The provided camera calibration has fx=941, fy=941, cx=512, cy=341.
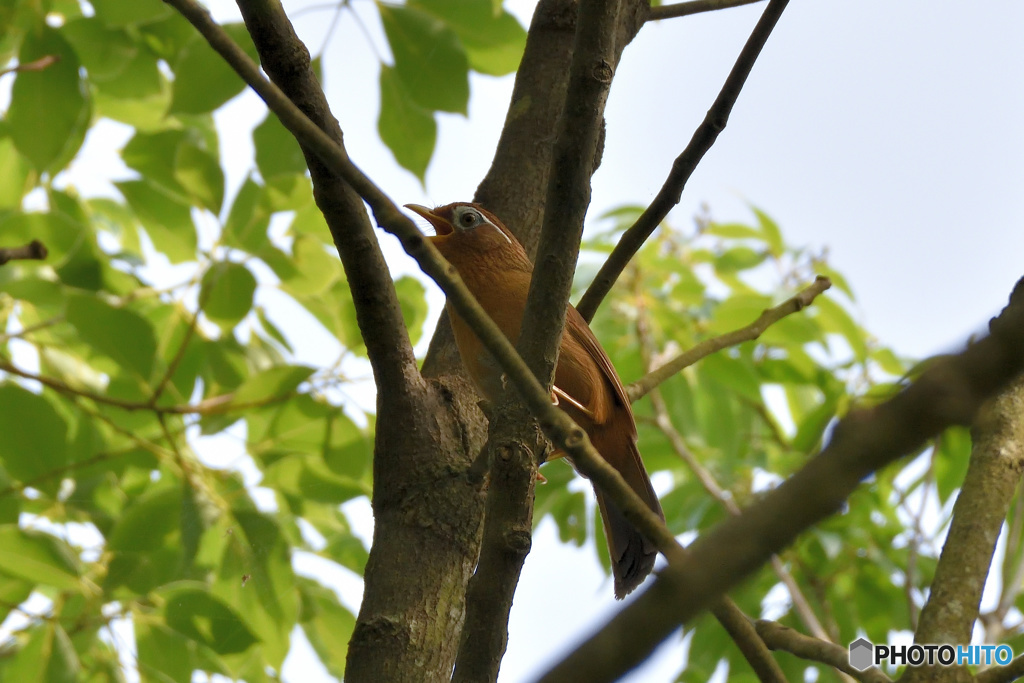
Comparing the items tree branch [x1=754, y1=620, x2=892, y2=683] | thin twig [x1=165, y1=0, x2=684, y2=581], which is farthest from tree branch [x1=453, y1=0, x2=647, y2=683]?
tree branch [x1=754, y1=620, x2=892, y2=683]

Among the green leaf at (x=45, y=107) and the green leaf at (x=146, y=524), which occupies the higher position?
the green leaf at (x=45, y=107)

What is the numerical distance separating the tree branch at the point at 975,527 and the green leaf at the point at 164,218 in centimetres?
310

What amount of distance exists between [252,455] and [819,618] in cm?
293

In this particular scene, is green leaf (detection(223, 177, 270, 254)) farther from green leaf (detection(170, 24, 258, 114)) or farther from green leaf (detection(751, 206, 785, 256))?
green leaf (detection(751, 206, 785, 256))

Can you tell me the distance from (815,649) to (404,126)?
2.37 meters

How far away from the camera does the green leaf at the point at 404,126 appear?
3.57 meters

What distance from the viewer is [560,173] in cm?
197

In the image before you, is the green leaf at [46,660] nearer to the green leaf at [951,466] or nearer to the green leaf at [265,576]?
the green leaf at [265,576]

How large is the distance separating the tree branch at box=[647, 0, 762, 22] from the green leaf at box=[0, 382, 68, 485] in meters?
2.55

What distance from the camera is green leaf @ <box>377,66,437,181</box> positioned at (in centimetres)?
357

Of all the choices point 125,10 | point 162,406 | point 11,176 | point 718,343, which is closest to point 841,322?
point 718,343

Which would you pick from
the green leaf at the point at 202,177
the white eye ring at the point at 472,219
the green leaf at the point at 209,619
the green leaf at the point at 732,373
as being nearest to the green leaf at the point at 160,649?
the green leaf at the point at 209,619

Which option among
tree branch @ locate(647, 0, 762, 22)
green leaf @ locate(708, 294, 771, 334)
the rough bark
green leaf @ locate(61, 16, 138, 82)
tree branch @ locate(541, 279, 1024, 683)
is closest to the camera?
tree branch @ locate(541, 279, 1024, 683)

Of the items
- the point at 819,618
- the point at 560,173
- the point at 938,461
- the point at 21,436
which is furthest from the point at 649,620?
the point at 819,618
